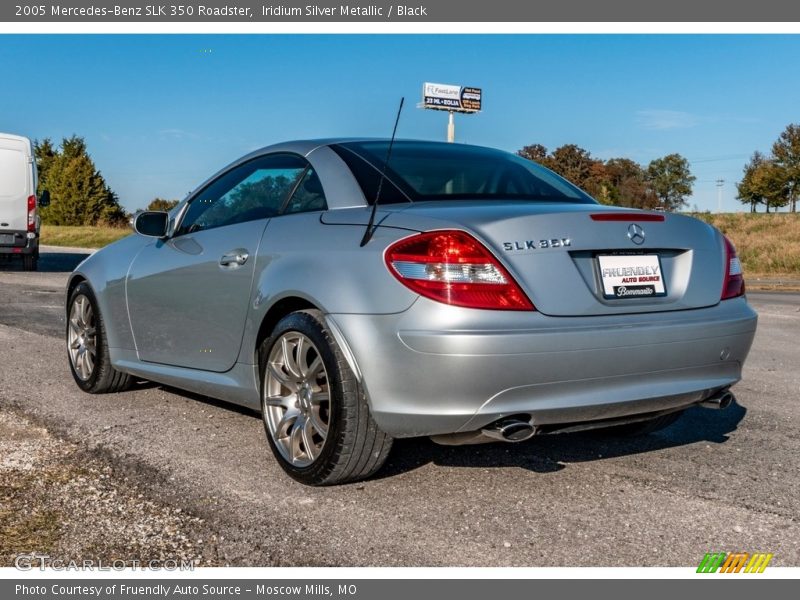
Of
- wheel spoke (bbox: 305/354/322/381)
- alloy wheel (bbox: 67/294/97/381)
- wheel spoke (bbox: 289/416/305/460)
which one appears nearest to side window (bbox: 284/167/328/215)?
wheel spoke (bbox: 305/354/322/381)

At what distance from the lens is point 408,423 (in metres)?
3.46

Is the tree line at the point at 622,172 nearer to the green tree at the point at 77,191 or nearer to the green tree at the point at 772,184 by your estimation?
the green tree at the point at 772,184

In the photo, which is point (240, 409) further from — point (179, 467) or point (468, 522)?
point (468, 522)

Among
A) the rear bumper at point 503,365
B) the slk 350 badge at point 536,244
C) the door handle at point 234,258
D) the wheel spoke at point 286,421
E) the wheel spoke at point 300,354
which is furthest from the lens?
the door handle at point 234,258

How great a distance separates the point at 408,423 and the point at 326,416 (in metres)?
0.54

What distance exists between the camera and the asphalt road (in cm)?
316

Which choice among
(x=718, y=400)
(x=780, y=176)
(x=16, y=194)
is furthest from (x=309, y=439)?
(x=780, y=176)

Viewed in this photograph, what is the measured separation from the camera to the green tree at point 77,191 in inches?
2894

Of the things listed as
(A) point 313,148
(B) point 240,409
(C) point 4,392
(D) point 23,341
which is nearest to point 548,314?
(A) point 313,148

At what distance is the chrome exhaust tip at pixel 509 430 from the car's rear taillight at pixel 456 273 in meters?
0.43

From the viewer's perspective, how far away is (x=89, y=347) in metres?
5.93

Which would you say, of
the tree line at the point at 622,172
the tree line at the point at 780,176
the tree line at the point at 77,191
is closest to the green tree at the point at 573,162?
the tree line at the point at 622,172
